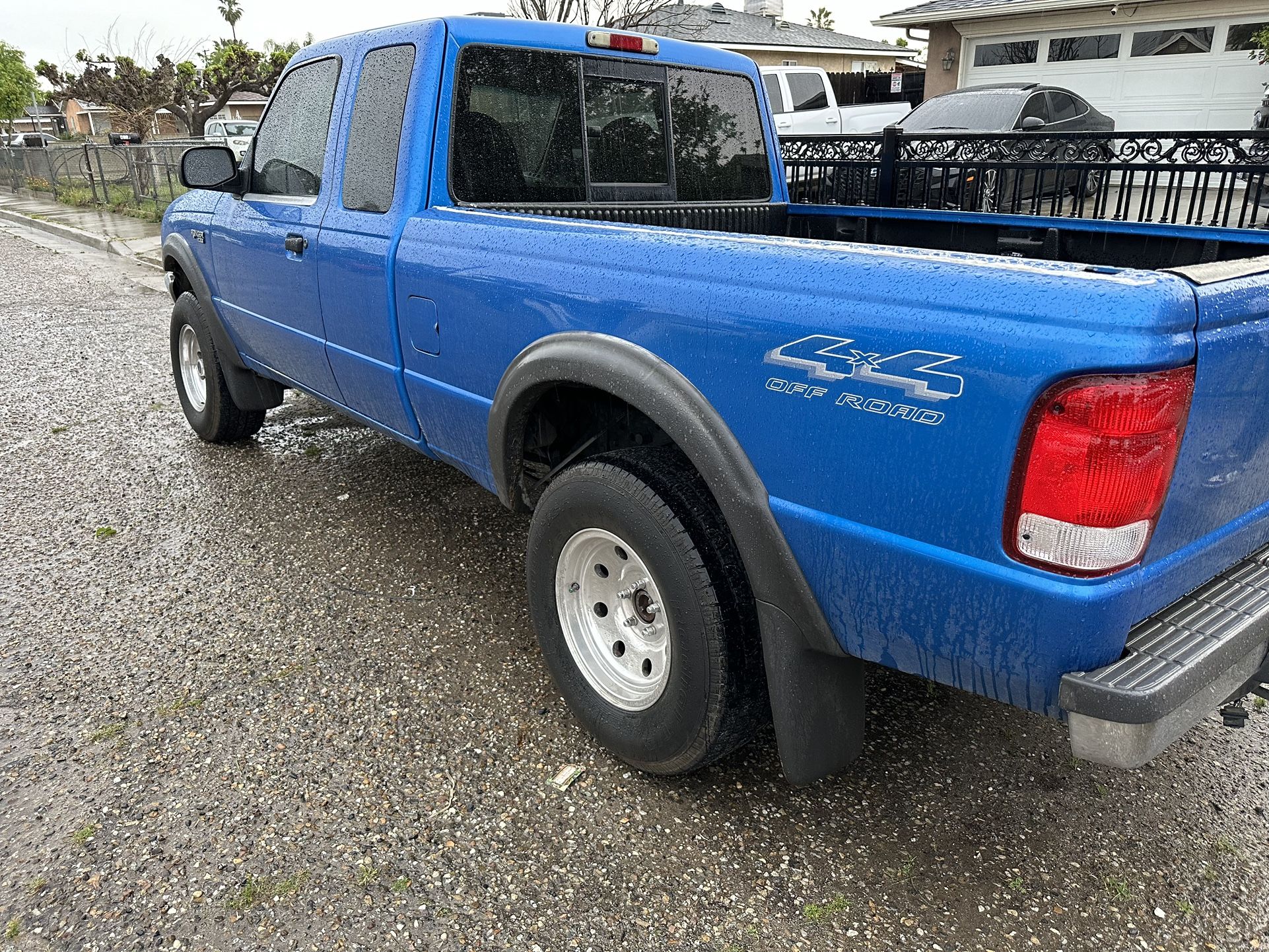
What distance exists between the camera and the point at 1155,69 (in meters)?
15.2

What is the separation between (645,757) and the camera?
248 cm

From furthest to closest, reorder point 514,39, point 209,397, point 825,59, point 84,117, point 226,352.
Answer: point 84,117, point 825,59, point 209,397, point 226,352, point 514,39

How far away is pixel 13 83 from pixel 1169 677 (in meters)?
51.4

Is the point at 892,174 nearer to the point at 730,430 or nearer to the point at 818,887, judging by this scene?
the point at 730,430

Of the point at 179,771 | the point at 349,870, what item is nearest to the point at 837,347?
the point at 349,870

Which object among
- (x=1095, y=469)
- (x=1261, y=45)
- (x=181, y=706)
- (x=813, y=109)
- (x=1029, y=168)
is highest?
(x=1261, y=45)

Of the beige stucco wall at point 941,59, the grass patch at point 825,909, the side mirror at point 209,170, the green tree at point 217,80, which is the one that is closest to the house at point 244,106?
the green tree at point 217,80

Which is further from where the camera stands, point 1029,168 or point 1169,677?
point 1029,168

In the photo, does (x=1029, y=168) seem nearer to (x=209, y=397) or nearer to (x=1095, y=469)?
(x=1095, y=469)

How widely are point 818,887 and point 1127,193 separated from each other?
10.4 feet

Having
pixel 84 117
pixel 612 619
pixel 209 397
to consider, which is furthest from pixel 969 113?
pixel 84 117

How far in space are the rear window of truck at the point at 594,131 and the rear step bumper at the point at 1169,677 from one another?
236 centimetres

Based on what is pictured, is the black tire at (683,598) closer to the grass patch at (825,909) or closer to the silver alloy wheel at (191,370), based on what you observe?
the grass patch at (825,909)

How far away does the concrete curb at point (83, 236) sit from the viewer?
13.2m
